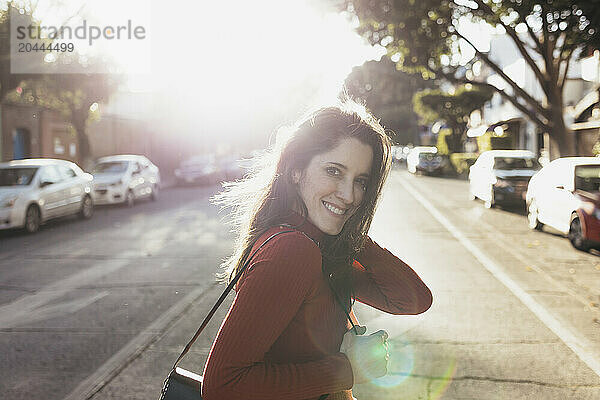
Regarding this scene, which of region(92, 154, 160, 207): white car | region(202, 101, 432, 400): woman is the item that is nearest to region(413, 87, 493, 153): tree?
region(92, 154, 160, 207): white car

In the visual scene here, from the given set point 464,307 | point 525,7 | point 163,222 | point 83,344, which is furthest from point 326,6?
point 83,344

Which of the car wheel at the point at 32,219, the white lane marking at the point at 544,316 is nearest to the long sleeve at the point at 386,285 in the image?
the white lane marking at the point at 544,316

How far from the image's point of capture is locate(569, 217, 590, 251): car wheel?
10.8m

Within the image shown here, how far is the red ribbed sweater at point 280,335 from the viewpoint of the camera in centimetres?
141

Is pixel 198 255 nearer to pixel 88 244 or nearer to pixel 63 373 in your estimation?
pixel 88 244

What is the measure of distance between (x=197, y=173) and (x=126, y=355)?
989 inches

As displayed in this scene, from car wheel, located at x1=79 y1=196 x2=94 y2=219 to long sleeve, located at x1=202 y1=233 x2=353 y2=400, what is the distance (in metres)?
15.6

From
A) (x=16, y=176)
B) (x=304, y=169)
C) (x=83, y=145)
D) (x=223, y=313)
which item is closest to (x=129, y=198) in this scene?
(x=16, y=176)

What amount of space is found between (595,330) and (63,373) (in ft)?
15.1

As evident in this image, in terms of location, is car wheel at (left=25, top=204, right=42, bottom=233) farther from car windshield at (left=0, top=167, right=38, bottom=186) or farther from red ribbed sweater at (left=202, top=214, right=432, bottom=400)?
red ribbed sweater at (left=202, top=214, right=432, bottom=400)

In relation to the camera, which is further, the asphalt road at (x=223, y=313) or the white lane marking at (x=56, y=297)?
the white lane marking at (x=56, y=297)

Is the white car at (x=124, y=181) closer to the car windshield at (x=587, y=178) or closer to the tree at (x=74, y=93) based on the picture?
the tree at (x=74, y=93)

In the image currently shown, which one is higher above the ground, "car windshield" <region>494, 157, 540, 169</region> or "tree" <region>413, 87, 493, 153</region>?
"tree" <region>413, 87, 493, 153</region>

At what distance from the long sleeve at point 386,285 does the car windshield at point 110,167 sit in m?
19.2
